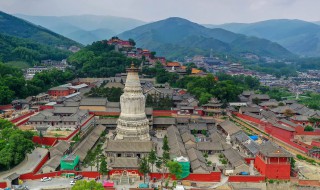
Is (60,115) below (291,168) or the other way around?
the other way around

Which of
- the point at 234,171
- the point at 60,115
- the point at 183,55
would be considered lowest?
the point at 234,171

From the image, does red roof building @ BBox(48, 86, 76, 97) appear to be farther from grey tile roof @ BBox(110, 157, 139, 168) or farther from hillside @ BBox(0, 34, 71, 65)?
hillside @ BBox(0, 34, 71, 65)

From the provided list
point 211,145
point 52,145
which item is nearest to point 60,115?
point 52,145

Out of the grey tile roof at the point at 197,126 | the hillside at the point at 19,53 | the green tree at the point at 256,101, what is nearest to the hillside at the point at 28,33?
the hillside at the point at 19,53

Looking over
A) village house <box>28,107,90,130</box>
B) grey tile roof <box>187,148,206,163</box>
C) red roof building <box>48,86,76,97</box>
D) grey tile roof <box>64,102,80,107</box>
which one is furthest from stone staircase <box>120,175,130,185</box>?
red roof building <box>48,86,76,97</box>

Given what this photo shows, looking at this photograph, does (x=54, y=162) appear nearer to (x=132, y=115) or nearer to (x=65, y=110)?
(x=132, y=115)

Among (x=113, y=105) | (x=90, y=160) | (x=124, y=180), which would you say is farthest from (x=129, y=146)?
(x=113, y=105)

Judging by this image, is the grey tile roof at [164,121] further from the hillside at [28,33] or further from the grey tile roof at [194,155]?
the hillside at [28,33]

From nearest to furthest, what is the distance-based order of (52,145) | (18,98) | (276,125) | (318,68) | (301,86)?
(52,145), (276,125), (18,98), (301,86), (318,68)

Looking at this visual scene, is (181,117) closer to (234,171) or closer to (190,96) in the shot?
(190,96)
